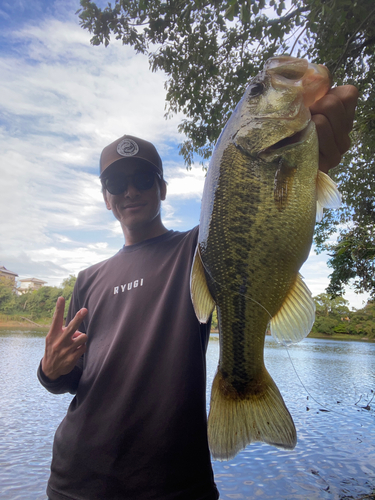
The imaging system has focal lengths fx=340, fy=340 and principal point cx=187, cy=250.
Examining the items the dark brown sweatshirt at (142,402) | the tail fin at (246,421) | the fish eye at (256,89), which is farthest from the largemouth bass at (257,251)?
the dark brown sweatshirt at (142,402)

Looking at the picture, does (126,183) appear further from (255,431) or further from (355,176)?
(355,176)

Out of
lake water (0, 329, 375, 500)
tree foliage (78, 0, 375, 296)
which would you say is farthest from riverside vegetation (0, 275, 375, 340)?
tree foliage (78, 0, 375, 296)

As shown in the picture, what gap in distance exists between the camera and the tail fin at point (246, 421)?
3.88ft

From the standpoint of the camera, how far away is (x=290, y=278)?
1290mm

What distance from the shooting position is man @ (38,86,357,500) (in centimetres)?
148

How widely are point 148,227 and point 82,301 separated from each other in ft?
2.17

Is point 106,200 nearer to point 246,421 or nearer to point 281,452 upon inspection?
point 246,421

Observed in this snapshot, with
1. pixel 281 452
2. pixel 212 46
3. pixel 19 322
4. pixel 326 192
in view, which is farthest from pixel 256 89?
pixel 19 322

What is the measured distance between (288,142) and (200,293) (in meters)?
0.68

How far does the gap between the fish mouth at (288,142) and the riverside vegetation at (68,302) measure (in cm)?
3190

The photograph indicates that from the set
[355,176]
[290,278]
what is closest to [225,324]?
[290,278]

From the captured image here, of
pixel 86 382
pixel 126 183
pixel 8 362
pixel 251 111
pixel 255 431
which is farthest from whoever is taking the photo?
pixel 8 362

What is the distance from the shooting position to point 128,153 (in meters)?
2.18

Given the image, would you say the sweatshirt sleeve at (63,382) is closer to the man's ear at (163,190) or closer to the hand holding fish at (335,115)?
the man's ear at (163,190)
